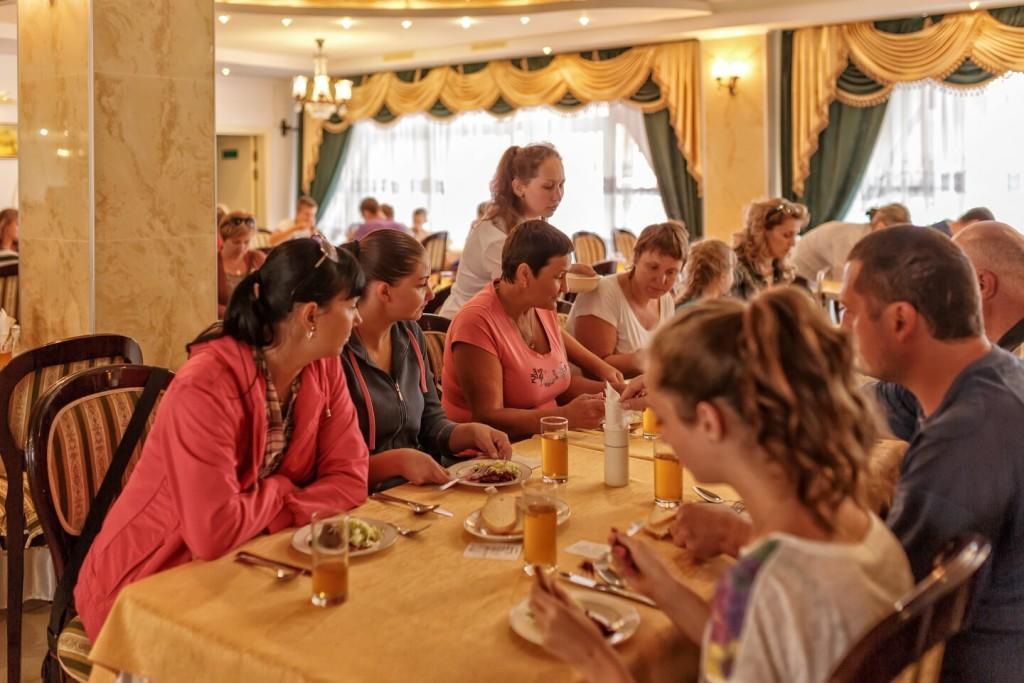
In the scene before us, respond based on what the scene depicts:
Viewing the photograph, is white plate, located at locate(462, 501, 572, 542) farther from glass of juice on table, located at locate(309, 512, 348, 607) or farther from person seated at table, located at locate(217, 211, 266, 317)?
person seated at table, located at locate(217, 211, 266, 317)

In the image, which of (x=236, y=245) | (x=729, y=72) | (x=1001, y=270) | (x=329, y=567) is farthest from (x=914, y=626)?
(x=729, y=72)

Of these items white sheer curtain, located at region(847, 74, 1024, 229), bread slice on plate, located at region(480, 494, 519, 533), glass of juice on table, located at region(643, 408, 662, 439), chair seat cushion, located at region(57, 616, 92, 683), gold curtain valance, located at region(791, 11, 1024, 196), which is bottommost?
chair seat cushion, located at region(57, 616, 92, 683)

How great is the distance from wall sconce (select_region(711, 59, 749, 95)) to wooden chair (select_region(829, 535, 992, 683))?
312 inches

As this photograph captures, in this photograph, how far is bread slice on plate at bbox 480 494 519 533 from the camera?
1.91 meters

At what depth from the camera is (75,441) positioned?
227 centimetres

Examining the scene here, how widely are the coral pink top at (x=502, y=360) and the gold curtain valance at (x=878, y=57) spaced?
20.0 ft

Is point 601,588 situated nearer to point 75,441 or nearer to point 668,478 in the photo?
point 668,478

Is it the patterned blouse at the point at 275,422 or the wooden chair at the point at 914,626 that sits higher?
the patterned blouse at the point at 275,422

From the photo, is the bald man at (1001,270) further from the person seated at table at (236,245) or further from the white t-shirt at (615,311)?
the person seated at table at (236,245)

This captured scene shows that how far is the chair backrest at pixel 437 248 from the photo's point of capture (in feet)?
32.8

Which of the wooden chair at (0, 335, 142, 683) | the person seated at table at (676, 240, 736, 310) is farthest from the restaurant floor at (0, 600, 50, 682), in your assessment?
the person seated at table at (676, 240, 736, 310)

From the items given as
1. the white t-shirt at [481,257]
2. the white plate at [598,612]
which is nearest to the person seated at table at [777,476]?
the white plate at [598,612]

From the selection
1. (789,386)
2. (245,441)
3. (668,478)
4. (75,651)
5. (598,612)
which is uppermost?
(789,386)

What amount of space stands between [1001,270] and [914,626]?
158 cm
